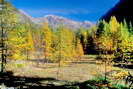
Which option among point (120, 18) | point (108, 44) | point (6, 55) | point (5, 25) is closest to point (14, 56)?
point (6, 55)

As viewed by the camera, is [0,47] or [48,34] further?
[48,34]

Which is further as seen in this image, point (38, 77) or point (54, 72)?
point (54, 72)

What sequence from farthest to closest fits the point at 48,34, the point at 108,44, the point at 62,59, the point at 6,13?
the point at 48,34, the point at 62,59, the point at 108,44, the point at 6,13

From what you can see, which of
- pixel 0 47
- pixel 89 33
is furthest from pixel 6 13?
pixel 89 33

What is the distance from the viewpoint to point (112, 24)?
92875 millimetres

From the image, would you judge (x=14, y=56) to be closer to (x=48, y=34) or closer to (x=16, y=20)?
(x=16, y=20)

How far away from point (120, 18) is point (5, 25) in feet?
526

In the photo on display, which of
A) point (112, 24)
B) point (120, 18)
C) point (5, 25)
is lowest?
point (5, 25)

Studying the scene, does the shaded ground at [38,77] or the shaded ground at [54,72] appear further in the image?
the shaded ground at [54,72]

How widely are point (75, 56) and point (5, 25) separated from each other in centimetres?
6668

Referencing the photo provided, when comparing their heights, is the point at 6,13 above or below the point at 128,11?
below

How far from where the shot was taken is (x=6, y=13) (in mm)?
32031

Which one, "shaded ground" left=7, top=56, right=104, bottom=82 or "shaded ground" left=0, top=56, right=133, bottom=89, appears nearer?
"shaded ground" left=0, top=56, right=133, bottom=89

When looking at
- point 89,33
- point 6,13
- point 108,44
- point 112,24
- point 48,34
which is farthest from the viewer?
point 89,33
